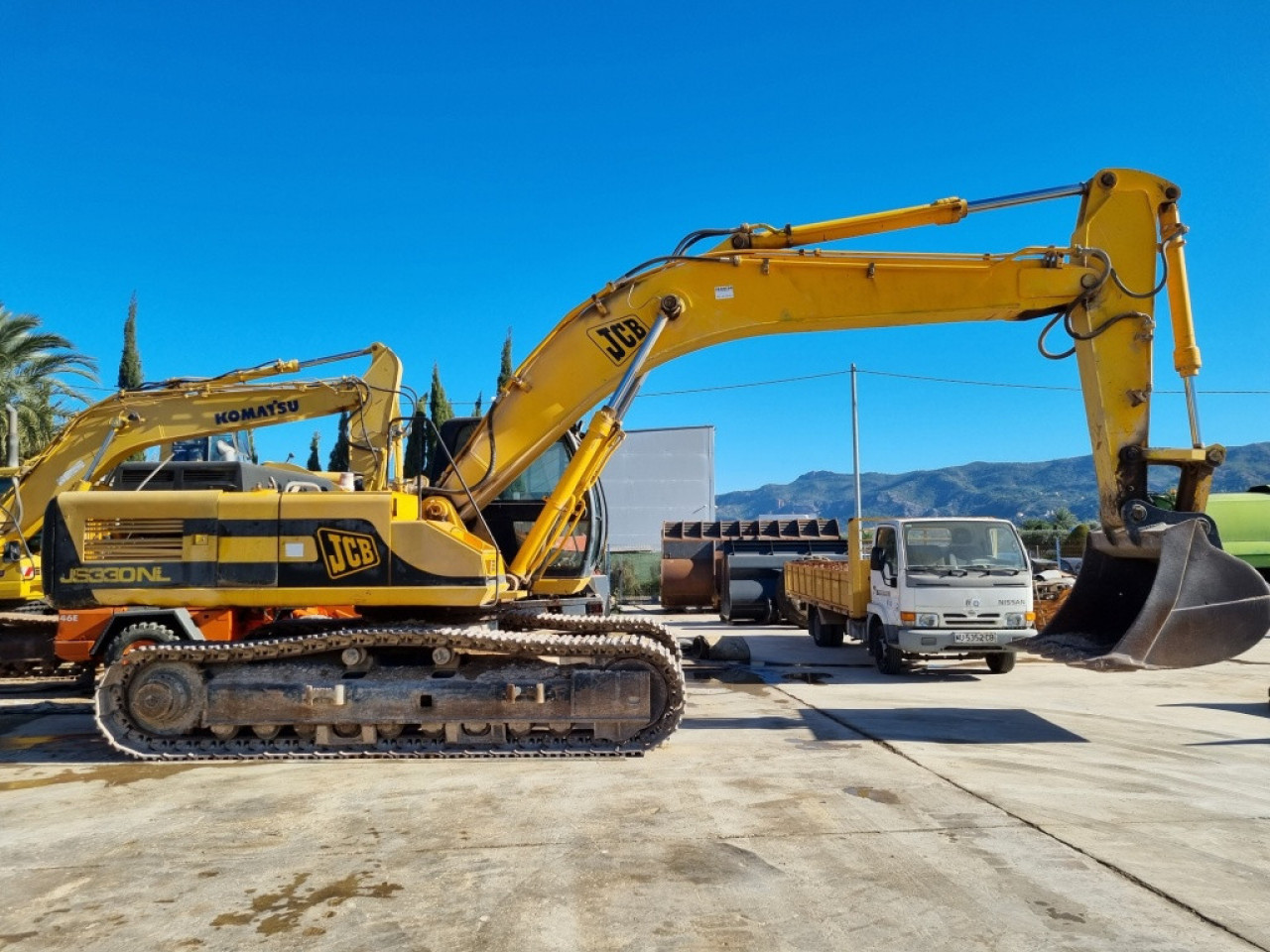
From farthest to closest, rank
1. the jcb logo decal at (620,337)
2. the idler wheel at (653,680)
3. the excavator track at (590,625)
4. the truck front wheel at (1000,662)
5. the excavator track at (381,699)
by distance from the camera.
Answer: the truck front wheel at (1000,662) → the jcb logo decal at (620,337) → the excavator track at (590,625) → the idler wheel at (653,680) → the excavator track at (381,699)

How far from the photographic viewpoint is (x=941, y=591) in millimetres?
10781

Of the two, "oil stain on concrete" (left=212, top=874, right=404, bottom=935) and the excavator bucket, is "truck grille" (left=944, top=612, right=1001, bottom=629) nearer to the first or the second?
the excavator bucket

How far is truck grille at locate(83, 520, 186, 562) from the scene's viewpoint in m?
7.10

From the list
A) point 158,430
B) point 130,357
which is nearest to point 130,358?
point 130,357

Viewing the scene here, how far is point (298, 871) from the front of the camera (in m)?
4.46

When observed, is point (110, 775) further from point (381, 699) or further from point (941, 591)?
point (941, 591)

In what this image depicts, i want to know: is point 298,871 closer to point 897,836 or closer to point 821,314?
point 897,836

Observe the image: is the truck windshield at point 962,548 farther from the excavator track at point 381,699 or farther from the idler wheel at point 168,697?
the idler wheel at point 168,697

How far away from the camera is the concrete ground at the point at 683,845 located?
3.80 meters

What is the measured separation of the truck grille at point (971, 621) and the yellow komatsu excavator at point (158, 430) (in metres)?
6.69

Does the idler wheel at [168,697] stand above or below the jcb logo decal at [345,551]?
below

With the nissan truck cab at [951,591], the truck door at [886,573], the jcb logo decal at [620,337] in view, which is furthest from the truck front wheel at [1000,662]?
the jcb logo decal at [620,337]

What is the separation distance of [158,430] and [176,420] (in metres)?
0.22

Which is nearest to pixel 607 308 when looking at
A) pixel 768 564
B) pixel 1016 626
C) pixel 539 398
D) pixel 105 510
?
pixel 539 398
